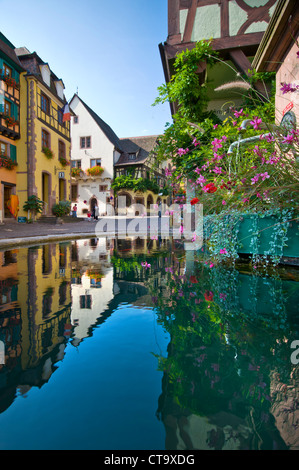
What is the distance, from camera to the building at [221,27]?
6801mm

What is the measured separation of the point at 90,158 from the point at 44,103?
38.5 ft

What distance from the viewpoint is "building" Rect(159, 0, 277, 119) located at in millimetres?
6801

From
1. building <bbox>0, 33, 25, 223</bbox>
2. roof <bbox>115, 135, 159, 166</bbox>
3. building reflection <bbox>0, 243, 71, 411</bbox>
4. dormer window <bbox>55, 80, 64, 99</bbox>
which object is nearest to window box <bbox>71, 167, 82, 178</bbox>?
roof <bbox>115, 135, 159, 166</bbox>

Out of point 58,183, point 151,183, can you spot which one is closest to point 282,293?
point 58,183

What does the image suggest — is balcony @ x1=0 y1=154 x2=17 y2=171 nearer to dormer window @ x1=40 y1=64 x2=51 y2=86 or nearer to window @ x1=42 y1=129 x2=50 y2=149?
window @ x1=42 y1=129 x2=50 y2=149

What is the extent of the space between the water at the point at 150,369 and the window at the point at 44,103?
16.9 m

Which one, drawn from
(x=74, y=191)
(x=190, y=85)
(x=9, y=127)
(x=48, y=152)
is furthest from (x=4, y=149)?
(x=74, y=191)

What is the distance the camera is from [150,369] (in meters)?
1.32

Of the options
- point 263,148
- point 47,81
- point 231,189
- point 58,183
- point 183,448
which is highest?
point 47,81

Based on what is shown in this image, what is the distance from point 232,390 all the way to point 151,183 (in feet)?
94.0

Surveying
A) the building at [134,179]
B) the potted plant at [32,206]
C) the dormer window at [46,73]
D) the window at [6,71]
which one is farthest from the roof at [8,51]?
the building at [134,179]

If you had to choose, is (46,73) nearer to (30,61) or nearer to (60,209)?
(30,61)

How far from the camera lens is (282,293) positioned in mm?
2602
